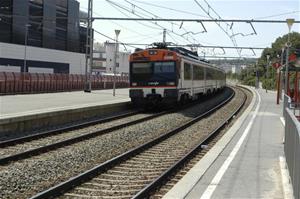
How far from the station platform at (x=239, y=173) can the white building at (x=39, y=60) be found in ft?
176

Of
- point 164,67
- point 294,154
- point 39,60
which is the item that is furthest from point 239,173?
point 39,60

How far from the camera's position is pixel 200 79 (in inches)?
1297

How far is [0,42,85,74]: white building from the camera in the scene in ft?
225

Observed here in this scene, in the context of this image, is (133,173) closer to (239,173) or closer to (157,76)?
(239,173)

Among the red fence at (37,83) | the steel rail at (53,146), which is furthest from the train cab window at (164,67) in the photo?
the red fence at (37,83)

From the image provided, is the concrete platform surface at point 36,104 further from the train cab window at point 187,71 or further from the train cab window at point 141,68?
the train cab window at point 187,71

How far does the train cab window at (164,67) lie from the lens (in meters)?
25.2

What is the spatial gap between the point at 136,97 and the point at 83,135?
10.8 meters

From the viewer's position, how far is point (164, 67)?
25359mm

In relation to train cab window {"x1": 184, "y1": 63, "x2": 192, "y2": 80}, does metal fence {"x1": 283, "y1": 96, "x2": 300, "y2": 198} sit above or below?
below

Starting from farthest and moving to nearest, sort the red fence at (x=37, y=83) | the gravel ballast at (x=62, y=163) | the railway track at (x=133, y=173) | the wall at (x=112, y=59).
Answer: the wall at (x=112, y=59)
the red fence at (x=37, y=83)
the gravel ballast at (x=62, y=163)
the railway track at (x=133, y=173)

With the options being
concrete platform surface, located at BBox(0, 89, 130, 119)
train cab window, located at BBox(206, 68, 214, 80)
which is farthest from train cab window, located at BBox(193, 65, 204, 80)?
concrete platform surface, located at BBox(0, 89, 130, 119)

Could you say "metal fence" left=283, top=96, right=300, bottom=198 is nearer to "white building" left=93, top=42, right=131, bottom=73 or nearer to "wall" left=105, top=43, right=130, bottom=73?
"white building" left=93, top=42, right=131, bottom=73

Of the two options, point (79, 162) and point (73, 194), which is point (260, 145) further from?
point (73, 194)
